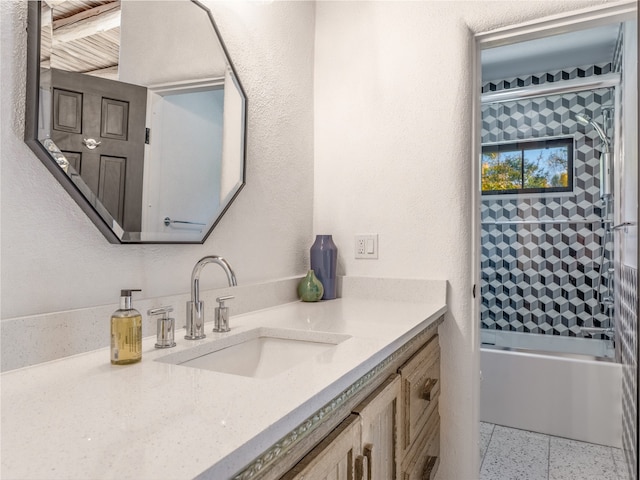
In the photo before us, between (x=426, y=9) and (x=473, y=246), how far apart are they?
3.21 feet

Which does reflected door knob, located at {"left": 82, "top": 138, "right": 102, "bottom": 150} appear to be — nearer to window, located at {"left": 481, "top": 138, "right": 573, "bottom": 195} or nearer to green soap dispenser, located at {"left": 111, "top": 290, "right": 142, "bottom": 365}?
green soap dispenser, located at {"left": 111, "top": 290, "right": 142, "bottom": 365}

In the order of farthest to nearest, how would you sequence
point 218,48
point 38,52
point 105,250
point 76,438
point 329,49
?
point 329,49
point 218,48
point 105,250
point 38,52
point 76,438

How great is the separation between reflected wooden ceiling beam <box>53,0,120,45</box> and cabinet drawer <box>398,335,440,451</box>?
1.12m

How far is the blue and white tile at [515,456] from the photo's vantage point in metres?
2.02

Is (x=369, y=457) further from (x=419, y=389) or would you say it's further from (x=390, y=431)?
(x=419, y=389)

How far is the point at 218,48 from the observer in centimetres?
141

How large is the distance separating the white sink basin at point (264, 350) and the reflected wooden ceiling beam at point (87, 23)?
0.75 m

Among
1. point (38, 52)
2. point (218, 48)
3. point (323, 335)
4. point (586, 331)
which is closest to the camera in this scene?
point (38, 52)

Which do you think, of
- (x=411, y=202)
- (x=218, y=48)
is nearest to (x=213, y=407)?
(x=218, y=48)

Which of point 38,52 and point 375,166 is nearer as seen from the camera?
point 38,52

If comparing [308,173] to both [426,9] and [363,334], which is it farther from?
[363,334]

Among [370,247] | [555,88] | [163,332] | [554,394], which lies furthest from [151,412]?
[555,88]

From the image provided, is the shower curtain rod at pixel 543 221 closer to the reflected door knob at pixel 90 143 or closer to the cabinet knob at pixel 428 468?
the cabinet knob at pixel 428 468

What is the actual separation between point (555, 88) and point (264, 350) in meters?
3.07
